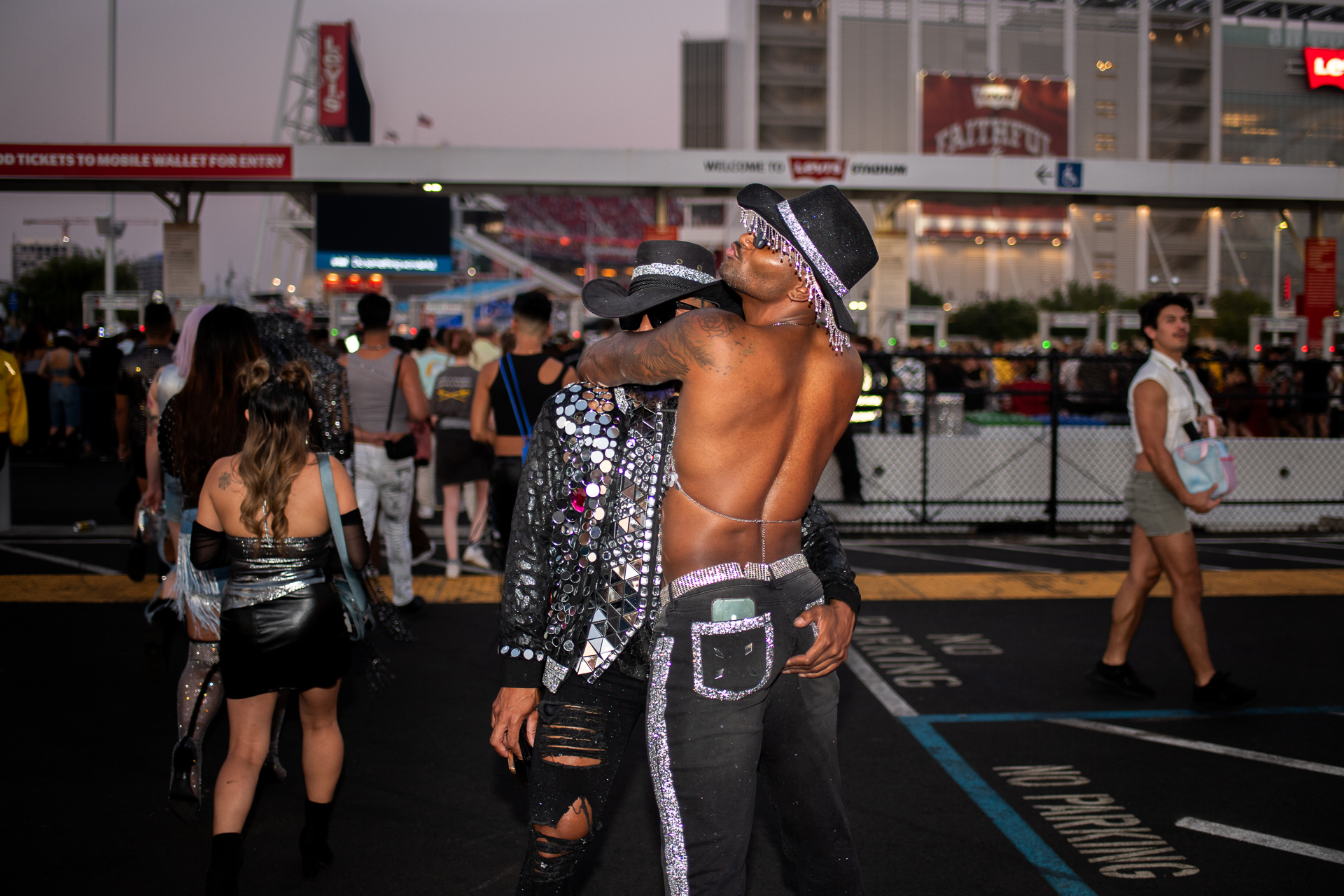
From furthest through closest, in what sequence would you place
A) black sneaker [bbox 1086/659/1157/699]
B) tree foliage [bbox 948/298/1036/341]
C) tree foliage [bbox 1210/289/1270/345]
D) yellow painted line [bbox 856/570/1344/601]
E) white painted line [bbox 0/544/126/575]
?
tree foliage [bbox 948/298/1036/341]
tree foliage [bbox 1210/289/1270/345]
white painted line [bbox 0/544/126/575]
yellow painted line [bbox 856/570/1344/601]
black sneaker [bbox 1086/659/1157/699]

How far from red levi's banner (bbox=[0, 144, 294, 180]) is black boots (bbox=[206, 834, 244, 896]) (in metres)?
13.9

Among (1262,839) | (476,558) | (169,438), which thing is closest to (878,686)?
(1262,839)

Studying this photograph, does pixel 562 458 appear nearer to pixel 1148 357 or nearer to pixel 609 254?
pixel 1148 357

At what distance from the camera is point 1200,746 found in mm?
4680

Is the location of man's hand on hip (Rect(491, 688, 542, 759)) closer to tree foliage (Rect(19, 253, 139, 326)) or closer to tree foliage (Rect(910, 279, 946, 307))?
tree foliage (Rect(910, 279, 946, 307))

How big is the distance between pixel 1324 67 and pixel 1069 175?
119 ft

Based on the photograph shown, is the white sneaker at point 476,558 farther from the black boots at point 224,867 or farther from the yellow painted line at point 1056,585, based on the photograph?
the black boots at point 224,867

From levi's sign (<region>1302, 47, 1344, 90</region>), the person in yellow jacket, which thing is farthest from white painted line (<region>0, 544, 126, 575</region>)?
levi's sign (<region>1302, 47, 1344, 90</region>)

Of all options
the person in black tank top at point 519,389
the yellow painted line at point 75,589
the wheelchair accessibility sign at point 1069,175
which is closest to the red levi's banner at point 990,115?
the wheelchair accessibility sign at point 1069,175

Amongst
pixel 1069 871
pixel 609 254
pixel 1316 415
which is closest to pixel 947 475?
pixel 1316 415

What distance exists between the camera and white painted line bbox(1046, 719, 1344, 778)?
443cm

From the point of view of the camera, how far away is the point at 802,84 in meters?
78.6

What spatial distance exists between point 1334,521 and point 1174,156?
267 ft

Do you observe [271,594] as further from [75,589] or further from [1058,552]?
[1058,552]
